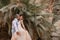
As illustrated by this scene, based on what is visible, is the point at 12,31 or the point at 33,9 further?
the point at 33,9

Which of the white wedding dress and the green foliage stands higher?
the green foliage

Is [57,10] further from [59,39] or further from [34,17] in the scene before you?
[34,17]

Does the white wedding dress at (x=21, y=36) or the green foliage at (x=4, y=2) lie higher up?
the green foliage at (x=4, y=2)

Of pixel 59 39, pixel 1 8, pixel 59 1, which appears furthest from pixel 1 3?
pixel 59 1

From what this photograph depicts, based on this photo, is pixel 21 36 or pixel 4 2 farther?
pixel 4 2

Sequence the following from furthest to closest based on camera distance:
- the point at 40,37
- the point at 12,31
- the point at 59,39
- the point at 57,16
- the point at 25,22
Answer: the point at 57,16 → the point at 59,39 → the point at 40,37 → the point at 25,22 → the point at 12,31

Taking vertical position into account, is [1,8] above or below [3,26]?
above

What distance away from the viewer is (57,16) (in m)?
3.15

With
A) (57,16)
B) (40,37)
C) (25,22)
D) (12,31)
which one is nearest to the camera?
(12,31)

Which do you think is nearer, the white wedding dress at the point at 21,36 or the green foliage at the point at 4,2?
the white wedding dress at the point at 21,36

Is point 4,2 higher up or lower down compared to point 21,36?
higher up

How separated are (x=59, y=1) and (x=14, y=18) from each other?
1.44 meters

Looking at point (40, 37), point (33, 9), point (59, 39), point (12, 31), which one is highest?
point (33, 9)

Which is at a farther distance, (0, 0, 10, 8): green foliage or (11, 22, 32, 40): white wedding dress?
(0, 0, 10, 8): green foliage
